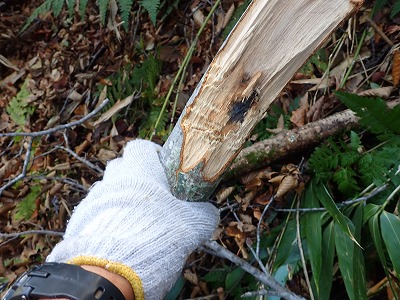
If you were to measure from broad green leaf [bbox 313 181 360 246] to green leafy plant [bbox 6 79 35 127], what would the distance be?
6.29ft

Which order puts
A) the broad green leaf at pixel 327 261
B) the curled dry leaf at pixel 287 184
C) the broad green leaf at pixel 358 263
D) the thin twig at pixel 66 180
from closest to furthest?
the broad green leaf at pixel 358 263
the broad green leaf at pixel 327 261
the curled dry leaf at pixel 287 184
the thin twig at pixel 66 180

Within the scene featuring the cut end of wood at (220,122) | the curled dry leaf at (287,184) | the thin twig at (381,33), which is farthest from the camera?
the thin twig at (381,33)

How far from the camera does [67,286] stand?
852 millimetres

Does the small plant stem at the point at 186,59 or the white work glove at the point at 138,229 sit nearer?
the white work glove at the point at 138,229

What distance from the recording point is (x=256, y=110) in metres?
1.00

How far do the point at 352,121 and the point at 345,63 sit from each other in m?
0.39

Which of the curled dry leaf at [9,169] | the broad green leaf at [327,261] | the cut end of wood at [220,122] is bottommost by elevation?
the curled dry leaf at [9,169]

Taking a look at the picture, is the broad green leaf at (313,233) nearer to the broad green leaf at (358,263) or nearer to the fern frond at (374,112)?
the broad green leaf at (358,263)

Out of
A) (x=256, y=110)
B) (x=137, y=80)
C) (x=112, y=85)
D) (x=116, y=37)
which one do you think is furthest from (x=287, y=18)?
(x=116, y=37)

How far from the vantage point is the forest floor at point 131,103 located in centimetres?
158

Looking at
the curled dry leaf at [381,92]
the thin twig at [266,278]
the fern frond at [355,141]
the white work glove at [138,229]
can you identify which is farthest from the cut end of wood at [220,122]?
the curled dry leaf at [381,92]

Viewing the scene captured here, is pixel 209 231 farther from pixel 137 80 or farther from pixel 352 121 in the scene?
pixel 137 80

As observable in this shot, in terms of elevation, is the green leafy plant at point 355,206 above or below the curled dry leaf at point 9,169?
above

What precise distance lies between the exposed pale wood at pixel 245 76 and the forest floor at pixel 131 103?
535 millimetres
